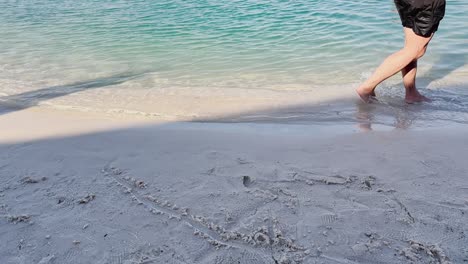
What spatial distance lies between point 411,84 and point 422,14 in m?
0.88

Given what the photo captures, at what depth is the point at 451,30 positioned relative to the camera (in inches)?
306

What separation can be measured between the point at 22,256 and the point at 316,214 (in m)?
1.50

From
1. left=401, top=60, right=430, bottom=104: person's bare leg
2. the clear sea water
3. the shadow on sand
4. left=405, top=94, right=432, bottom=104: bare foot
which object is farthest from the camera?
the clear sea water

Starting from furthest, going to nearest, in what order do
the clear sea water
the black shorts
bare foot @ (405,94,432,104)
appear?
1. the clear sea water
2. bare foot @ (405,94,432,104)
3. the black shorts

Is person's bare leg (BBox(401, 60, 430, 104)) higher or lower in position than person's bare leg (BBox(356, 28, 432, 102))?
lower

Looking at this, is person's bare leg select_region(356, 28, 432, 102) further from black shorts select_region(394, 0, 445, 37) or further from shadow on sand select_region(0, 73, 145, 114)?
shadow on sand select_region(0, 73, 145, 114)

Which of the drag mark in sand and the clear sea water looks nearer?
the drag mark in sand

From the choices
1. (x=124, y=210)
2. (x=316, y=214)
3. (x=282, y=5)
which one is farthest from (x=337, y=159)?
(x=282, y=5)

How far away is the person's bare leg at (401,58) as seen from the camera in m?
4.09

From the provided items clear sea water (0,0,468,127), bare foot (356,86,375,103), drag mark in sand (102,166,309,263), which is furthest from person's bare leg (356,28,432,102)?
drag mark in sand (102,166,309,263)

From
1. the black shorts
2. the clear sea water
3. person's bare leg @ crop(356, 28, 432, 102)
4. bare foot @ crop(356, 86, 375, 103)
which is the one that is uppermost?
the black shorts

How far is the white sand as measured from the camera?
222 cm

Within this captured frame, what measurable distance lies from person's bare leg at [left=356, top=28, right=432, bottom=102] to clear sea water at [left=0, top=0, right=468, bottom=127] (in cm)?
50

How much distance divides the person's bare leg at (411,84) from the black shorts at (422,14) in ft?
1.69
